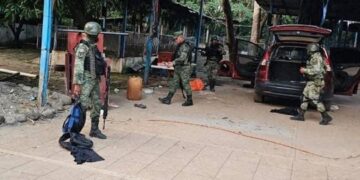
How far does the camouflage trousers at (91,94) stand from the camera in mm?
6699

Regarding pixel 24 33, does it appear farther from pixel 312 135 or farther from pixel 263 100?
pixel 312 135

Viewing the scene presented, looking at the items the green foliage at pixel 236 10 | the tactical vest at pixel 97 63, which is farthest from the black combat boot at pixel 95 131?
the green foliage at pixel 236 10

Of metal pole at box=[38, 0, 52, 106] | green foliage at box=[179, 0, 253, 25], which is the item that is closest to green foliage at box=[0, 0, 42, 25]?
metal pole at box=[38, 0, 52, 106]

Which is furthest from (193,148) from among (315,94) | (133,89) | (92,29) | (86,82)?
(133,89)

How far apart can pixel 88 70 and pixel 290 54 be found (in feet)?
21.5

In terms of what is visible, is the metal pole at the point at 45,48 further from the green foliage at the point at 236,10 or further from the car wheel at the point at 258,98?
the green foliage at the point at 236,10

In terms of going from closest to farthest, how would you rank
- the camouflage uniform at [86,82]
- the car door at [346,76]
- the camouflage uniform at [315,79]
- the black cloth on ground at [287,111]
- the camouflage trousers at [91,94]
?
the camouflage uniform at [86,82]
the camouflage trousers at [91,94]
the camouflage uniform at [315,79]
the black cloth on ground at [287,111]
the car door at [346,76]

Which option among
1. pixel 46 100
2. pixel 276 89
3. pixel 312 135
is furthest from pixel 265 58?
pixel 46 100

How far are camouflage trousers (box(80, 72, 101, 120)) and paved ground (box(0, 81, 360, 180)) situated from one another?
483 mm

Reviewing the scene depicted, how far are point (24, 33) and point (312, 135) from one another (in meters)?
21.2

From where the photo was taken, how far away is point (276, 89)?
11.2m

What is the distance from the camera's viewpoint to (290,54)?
11891mm

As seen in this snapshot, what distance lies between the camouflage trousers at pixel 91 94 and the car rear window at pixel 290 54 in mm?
5958

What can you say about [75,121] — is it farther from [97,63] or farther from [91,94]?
[97,63]
